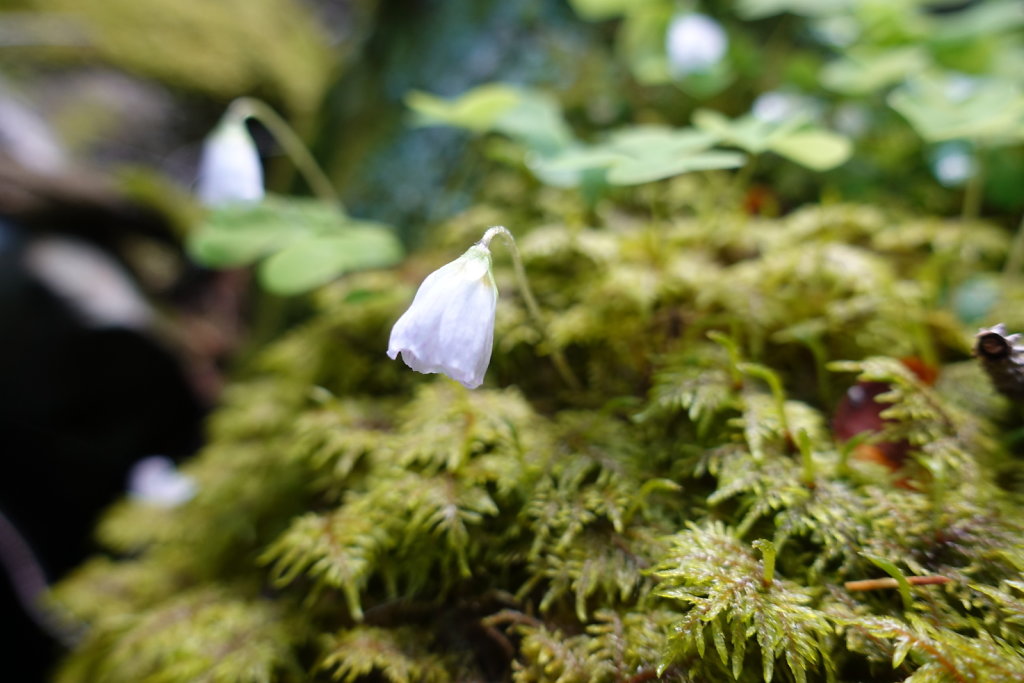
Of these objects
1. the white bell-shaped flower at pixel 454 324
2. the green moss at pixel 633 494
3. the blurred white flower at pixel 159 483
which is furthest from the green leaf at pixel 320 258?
the blurred white flower at pixel 159 483

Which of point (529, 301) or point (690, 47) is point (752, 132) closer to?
point (690, 47)

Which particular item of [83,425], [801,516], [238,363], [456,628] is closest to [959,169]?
[801,516]

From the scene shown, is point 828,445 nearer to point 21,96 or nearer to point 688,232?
point 688,232

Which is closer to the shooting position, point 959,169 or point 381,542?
point 381,542

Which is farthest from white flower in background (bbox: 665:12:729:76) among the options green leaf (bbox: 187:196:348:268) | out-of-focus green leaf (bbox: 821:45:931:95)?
green leaf (bbox: 187:196:348:268)

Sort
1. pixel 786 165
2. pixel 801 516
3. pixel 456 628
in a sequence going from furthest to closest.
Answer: pixel 786 165 < pixel 456 628 < pixel 801 516

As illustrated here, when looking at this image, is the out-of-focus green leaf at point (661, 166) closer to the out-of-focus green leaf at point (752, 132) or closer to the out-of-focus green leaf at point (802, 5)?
the out-of-focus green leaf at point (752, 132)

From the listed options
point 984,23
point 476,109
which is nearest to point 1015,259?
point 984,23
